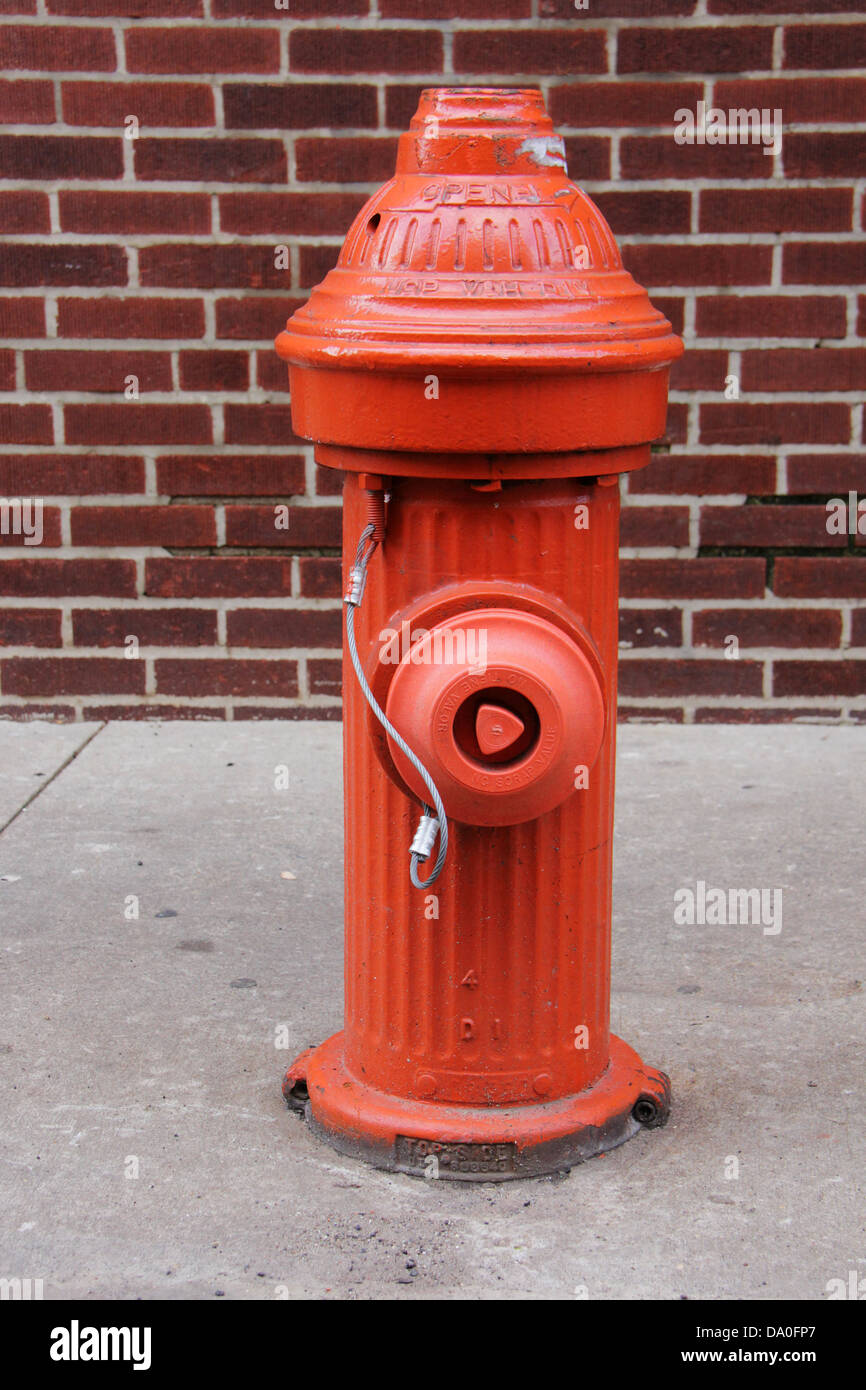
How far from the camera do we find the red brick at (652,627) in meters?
4.74

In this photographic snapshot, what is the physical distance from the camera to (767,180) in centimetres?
452

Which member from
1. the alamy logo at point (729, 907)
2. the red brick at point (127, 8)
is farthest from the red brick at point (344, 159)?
the alamy logo at point (729, 907)

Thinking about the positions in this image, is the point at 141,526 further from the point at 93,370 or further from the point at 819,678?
the point at 819,678

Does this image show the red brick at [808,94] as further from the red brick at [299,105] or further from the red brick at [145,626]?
the red brick at [145,626]

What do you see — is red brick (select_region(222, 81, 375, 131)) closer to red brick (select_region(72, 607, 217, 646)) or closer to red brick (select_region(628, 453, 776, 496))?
red brick (select_region(628, 453, 776, 496))

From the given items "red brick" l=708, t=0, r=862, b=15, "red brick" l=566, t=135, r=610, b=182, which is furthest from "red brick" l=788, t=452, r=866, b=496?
"red brick" l=708, t=0, r=862, b=15

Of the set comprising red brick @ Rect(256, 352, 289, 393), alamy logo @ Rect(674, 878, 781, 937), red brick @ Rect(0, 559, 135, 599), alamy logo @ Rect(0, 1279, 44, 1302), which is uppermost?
red brick @ Rect(256, 352, 289, 393)

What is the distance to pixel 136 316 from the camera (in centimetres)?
463

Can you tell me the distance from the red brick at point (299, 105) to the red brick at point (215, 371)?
0.64 m

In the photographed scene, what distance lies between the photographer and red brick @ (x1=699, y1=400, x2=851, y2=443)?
15.2ft

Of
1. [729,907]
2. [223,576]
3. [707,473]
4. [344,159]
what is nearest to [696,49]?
[344,159]

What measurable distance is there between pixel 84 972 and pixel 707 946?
4.40 ft

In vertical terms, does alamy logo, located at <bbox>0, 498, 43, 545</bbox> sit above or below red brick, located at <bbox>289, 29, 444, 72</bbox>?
below

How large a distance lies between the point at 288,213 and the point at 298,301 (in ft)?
0.81
